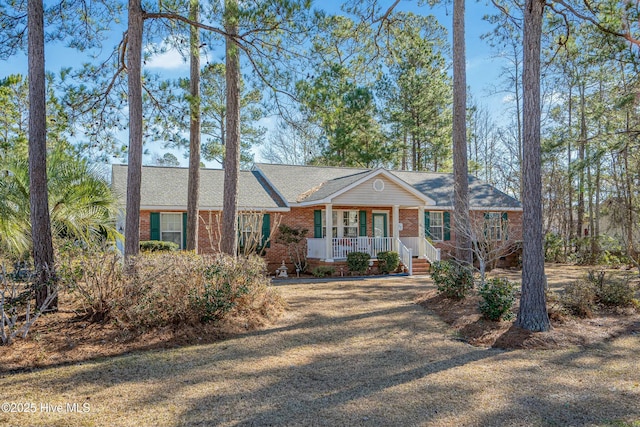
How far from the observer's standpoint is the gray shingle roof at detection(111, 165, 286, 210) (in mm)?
15477

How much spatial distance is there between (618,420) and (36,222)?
8202 millimetres

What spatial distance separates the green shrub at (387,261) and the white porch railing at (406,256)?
444 millimetres

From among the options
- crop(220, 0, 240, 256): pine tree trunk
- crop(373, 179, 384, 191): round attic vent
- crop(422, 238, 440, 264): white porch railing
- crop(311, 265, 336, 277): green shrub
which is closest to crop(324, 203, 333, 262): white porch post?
crop(311, 265, 336, 277): green shrub

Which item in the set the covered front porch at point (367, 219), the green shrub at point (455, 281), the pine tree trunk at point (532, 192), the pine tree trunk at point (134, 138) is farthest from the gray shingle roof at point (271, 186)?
the pine tree trunk at point (532, 192)

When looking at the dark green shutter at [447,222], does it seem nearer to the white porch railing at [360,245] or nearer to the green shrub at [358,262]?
the white porch railing at [360,245]

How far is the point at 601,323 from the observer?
25.5 feet

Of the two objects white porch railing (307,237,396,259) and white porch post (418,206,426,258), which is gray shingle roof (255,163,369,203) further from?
white porch post (418,206,426,258)

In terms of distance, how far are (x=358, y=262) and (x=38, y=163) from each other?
442 inches

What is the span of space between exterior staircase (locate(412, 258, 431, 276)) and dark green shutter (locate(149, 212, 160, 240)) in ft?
31.7

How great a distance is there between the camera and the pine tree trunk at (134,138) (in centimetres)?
837

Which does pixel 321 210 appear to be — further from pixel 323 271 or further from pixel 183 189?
pixel 183 189

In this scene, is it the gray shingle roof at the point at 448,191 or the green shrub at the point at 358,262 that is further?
the gray shingle roof at the point at 448,191

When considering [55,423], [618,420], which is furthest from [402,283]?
[55,423]

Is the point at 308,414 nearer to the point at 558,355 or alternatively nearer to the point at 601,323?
the point at 558,355
